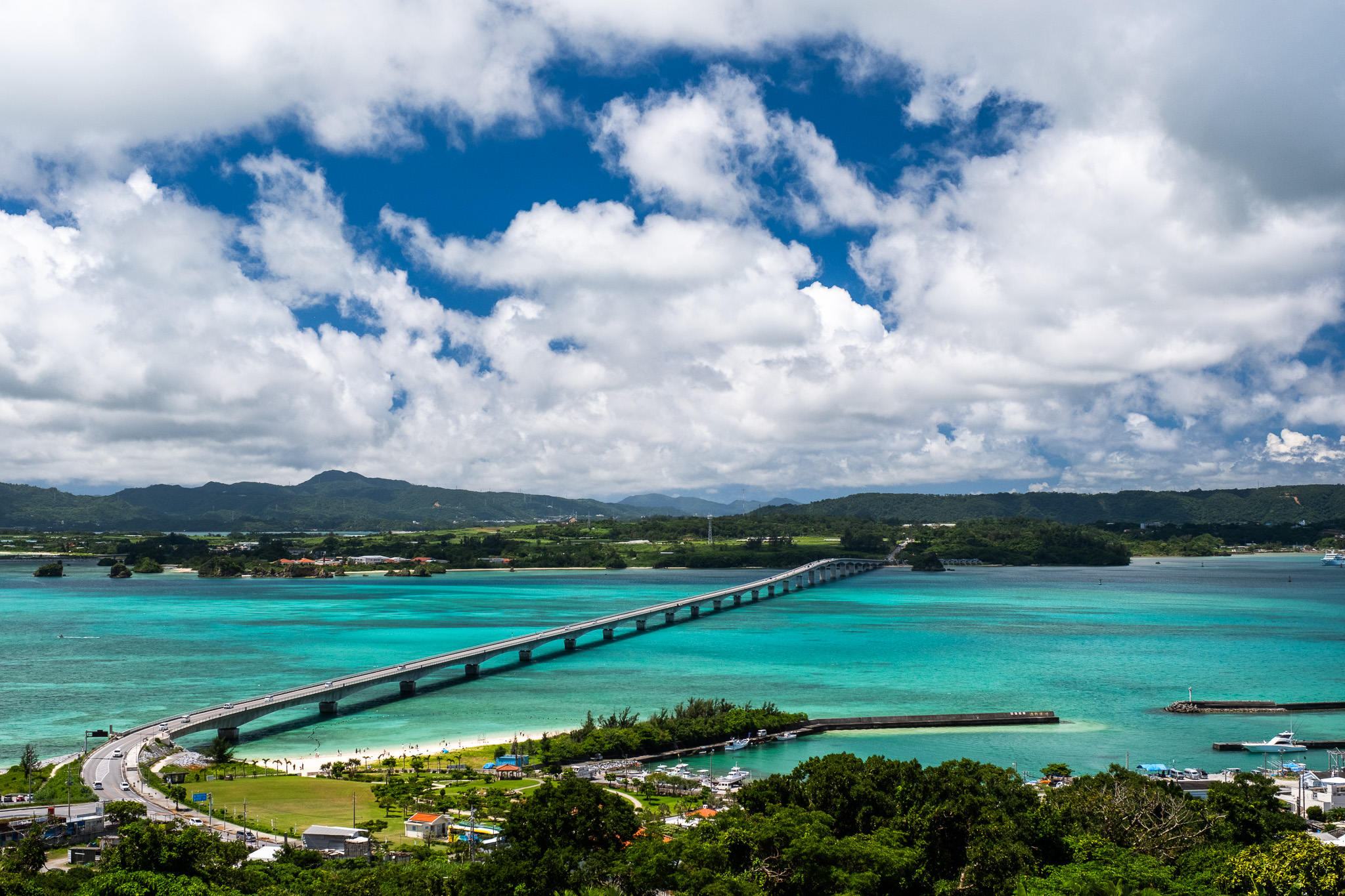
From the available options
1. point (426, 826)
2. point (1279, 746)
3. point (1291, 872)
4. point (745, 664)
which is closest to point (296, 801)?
point (426, 826)

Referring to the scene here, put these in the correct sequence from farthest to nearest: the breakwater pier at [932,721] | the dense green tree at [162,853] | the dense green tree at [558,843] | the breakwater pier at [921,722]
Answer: the breakwater pier at [932,721] → the breakwater pier at [921,722] → the dense green tree at [162,853] → the dense green tree at [558,843]

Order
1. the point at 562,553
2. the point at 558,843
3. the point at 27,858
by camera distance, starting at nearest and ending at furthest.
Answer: the point at 27,858
the point at 558,843
the point at 562,553

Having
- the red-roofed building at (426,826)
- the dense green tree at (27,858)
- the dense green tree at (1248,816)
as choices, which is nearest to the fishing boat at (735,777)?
the red-roofed building at (426,826)

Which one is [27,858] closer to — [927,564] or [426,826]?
[426,826]

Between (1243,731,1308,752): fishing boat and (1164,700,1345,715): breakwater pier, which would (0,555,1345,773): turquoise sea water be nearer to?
(1243,731,1308,752): fishing boat

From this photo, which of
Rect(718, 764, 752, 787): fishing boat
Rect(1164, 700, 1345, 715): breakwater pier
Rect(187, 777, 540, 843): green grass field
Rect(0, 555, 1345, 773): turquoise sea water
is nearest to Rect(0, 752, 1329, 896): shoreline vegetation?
Rect(187, 777, 540, 843): green grass field

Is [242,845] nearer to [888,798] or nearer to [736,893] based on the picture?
[736,893]

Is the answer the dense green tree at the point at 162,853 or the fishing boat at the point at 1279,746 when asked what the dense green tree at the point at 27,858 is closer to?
the dense green tree at the point at 162,853

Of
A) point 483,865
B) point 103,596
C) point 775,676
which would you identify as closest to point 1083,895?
point 483,865
